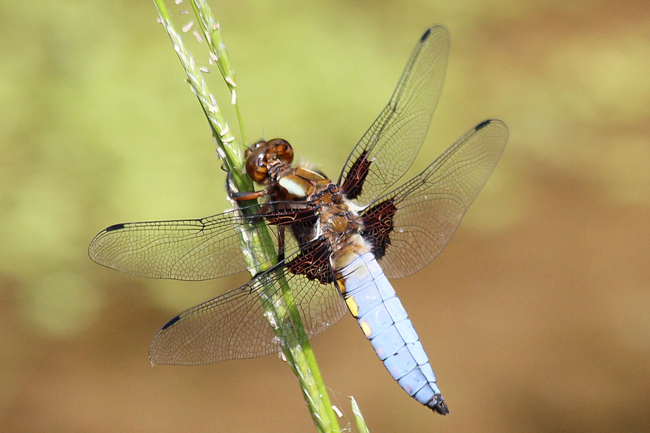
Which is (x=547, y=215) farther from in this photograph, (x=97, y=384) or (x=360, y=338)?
(x=97, y=384)

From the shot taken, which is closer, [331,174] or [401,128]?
[401,128]

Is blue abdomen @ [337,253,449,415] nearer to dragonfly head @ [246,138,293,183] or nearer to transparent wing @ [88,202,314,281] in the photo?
transparent wing @ [88,202,314,281]

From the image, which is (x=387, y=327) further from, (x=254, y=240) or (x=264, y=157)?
(x=264, y=157)

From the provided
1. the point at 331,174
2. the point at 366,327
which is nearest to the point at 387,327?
the point at 366,327

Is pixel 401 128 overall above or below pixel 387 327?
above

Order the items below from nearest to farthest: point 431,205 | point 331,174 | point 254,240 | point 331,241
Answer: point 254,240, point 331,241, point 431,205, point 331,174

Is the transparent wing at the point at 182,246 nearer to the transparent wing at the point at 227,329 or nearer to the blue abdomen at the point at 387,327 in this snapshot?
the transparent wing at the point at 227,329

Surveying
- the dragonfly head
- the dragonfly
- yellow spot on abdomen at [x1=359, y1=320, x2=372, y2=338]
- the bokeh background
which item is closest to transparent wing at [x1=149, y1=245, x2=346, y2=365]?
the dragonfly
